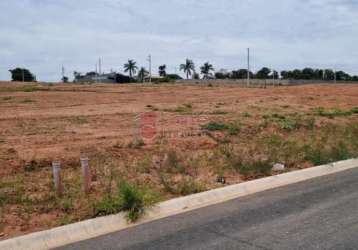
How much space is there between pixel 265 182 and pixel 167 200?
7.44 ft

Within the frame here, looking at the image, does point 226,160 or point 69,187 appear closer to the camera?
point 69,187

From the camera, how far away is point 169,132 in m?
14.3

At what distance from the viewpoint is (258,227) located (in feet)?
19.9

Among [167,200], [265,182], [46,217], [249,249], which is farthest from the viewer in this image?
[265,182]

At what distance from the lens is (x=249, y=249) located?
17.3ft

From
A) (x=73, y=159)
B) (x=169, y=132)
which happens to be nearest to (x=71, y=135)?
(x=169, y=132)

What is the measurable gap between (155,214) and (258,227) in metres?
1.44

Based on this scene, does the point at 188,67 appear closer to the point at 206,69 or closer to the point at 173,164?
the point at 206,69

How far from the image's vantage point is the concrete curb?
5598 millimetres

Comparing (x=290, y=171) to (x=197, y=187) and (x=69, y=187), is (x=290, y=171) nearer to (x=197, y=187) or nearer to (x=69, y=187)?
(x=197, y=187)

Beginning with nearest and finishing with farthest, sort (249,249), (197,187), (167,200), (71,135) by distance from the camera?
(249,249) < (167,200) < (197,187) < (71,135)

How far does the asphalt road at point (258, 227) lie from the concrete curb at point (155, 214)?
0.69 ft

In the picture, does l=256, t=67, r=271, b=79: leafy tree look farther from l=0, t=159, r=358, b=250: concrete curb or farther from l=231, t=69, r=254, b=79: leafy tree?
l=0, t=159, r=358, b=250: concrete curb

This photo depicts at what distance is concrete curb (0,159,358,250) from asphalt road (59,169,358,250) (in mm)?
211
